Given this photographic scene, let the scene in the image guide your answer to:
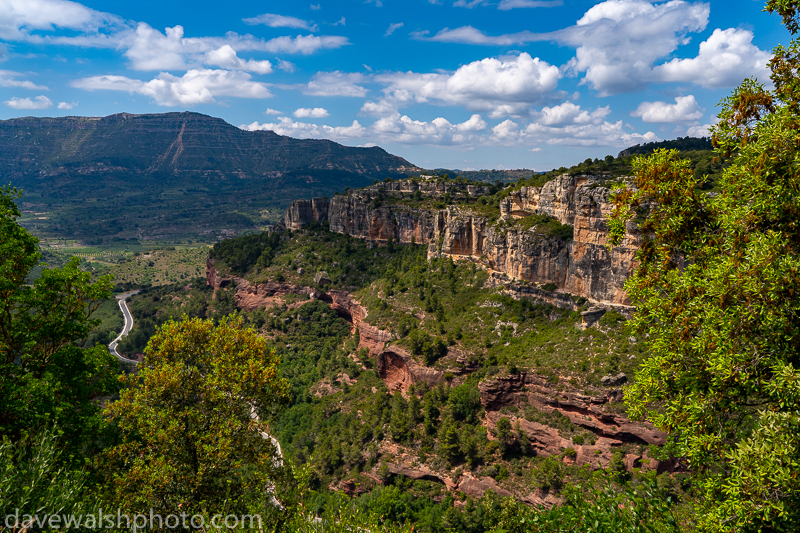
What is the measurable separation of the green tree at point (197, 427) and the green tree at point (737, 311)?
15288 mm

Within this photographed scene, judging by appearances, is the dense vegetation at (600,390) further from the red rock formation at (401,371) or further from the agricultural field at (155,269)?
the agricultural field at (155,269)

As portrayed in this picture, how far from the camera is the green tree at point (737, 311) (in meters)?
9.07

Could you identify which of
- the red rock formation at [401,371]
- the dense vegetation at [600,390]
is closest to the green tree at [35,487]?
the dense vegetation at [600,390]

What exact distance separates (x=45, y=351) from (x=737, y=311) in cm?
2755

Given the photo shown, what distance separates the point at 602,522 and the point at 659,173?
408 inches

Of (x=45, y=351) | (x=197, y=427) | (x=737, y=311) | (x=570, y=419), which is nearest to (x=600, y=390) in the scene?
(x=570, y=419)

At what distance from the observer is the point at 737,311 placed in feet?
33.0

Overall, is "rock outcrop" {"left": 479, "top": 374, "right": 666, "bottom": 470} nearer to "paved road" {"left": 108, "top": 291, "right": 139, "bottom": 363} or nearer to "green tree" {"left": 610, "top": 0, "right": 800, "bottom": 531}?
"green tree" {"left": 610, "top": 0, "right": 800, "bottom": 531}

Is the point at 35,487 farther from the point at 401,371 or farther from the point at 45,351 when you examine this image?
the point at 401,371

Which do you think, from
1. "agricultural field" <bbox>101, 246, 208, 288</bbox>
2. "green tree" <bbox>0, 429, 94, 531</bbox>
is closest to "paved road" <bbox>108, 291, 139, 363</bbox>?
"agricultural field" <bbox>101, 246, 208, 288</bbox>

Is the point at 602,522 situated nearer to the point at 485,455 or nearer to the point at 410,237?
the point at 485,455

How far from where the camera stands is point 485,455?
48625 mm

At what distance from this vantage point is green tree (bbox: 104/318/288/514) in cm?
1647

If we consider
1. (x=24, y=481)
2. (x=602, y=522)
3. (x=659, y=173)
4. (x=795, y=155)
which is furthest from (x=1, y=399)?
(x=795, y=155)
